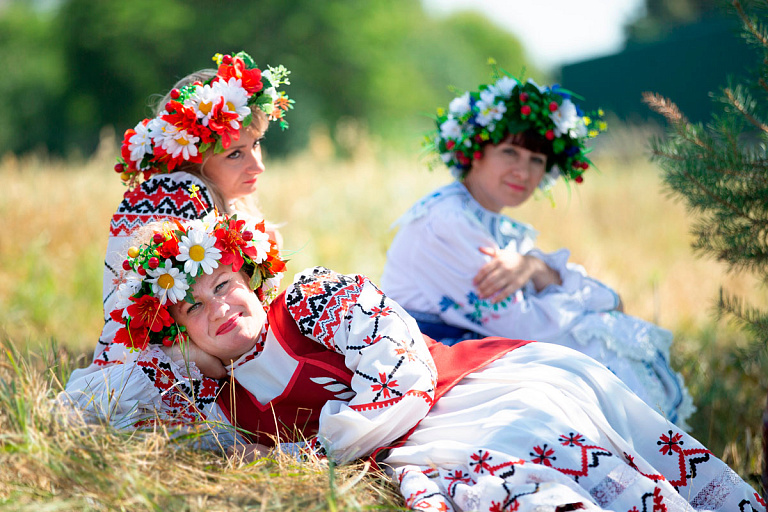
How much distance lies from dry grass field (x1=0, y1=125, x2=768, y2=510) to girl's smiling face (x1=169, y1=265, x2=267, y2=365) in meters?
0.35

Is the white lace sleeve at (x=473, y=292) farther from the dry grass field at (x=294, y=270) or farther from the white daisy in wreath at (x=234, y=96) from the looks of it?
the white daisy in wreath at (x=234, y=96)

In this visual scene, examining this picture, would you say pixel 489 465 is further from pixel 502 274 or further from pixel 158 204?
pixel 158 204

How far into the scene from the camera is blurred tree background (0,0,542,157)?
2683 cm

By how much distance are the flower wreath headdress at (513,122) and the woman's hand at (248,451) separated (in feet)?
7.13

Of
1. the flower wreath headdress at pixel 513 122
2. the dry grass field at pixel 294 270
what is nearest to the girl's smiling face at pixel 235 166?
the dry grass field at pixel 294 270

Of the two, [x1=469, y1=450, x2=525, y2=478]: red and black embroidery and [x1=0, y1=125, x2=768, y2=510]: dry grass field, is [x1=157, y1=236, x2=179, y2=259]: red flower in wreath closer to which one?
[x1=0, y1=125, x2=768, y2=510]: dry grass field

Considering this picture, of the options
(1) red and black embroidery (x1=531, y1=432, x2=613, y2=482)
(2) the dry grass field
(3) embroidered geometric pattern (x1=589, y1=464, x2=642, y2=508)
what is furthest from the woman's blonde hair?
(3) embroidered geometric pattern (x1=589, y1=464, x2=642, y2=508)

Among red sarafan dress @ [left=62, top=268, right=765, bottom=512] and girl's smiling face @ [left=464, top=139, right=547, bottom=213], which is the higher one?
girl's smiling face @ [left=464, top=139, right=547, bottom=213]

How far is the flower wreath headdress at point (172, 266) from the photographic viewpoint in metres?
2.51

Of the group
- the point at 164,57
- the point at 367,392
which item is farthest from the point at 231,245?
the point at 164,57

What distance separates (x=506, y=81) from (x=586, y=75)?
72.6 feet

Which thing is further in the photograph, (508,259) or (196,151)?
(508,259)

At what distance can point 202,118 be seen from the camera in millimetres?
3236

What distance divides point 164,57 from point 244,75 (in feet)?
84.5
